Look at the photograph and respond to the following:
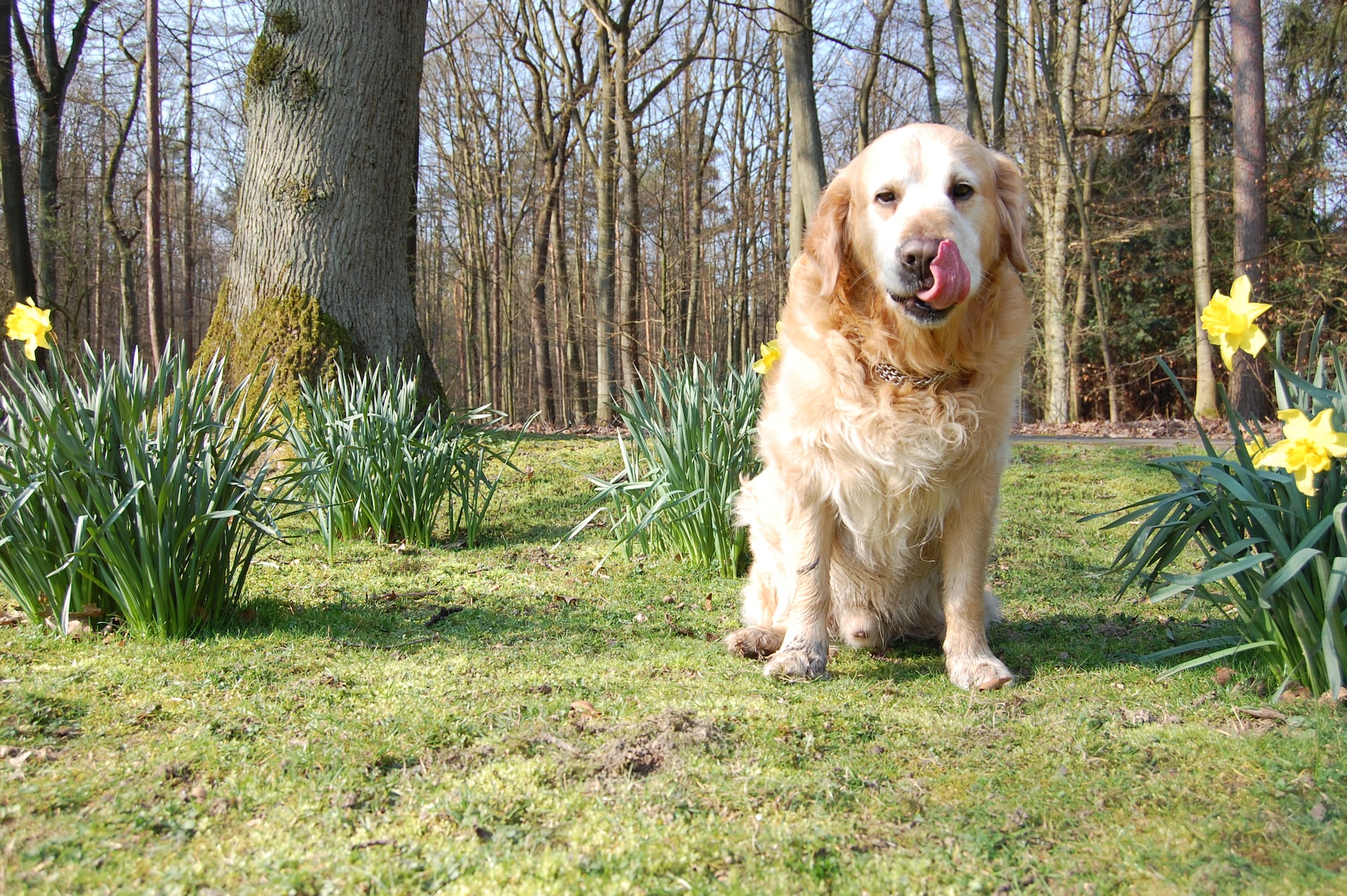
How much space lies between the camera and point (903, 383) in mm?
2592

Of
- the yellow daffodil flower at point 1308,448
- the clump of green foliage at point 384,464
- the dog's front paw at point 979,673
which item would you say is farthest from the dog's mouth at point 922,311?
the clump of green foliage at point 384,464

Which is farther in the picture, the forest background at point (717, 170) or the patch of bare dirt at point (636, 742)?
the forest background at point (717, 170)

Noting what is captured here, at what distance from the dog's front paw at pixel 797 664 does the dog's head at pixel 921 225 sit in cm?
104

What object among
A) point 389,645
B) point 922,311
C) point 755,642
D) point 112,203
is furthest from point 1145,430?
point 112,203

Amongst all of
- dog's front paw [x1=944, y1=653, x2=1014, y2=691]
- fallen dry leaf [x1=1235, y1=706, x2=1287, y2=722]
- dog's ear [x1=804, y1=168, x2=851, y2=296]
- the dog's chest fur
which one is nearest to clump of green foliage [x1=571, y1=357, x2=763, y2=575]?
the dog's chest fur

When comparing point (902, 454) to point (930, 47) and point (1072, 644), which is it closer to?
point (1072, 644)

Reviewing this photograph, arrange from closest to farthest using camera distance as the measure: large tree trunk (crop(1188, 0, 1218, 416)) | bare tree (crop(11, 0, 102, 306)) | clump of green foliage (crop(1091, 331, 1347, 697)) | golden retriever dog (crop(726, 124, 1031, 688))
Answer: clump of green foliage (crop(1091, 331, 1347, 697))
golden retriever dog (crop(726, 124, 1031, 688))
large tree trunk (crop(1188, 0, 1218, 416))
bare tree (crop(11, 0, 102, 306))

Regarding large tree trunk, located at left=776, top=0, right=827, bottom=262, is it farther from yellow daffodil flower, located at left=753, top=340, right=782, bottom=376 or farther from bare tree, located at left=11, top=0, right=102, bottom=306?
bare tree, located at left=11, top=0, right=102, bottom=306

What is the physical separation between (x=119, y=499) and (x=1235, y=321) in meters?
3.15

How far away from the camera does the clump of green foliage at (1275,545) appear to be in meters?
2.02

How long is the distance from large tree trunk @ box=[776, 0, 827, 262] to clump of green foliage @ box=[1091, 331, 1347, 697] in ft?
15.7

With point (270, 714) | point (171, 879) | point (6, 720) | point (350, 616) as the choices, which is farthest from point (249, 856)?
point (350, 616)

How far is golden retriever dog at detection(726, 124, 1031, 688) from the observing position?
2.54m

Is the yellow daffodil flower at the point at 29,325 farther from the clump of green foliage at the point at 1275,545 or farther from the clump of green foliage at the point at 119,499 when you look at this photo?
the clump of green foliage at the point at 1275,545
